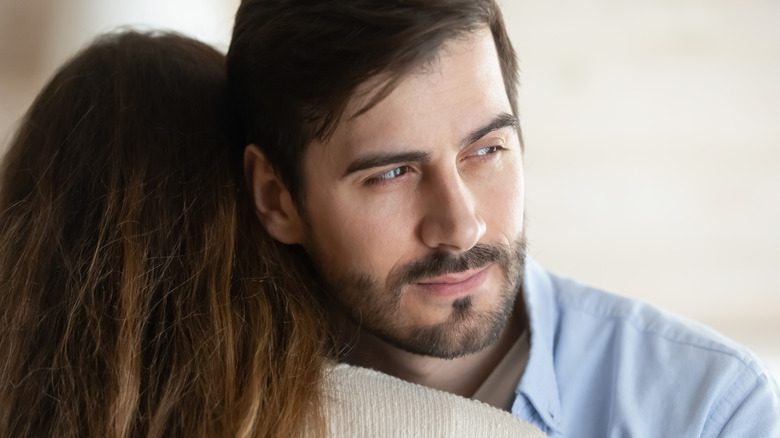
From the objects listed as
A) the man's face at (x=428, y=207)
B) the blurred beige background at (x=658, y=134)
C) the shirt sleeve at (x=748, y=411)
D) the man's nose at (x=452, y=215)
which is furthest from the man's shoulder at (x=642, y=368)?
the blurred beige background at (x=658, y=134)

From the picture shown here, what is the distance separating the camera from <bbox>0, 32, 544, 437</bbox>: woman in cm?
119

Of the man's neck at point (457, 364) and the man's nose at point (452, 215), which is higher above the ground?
the man's nose at point (452, 215)

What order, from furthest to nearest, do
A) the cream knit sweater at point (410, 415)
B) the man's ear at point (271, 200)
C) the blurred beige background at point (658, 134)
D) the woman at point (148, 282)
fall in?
the blurred beige background at point (658, 134) < the man's ear at point (271, 200) < the woman at point (148, 282) < the cream knit sweater at point (410, 415)

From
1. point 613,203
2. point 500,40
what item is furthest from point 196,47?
point 613,203

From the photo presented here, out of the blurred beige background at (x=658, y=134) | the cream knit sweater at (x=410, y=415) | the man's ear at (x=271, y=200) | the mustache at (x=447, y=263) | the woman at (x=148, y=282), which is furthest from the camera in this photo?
the blurred beige background at (x=658, y=134)

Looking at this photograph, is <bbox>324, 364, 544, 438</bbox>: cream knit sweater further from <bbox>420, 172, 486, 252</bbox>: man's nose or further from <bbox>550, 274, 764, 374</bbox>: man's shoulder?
<bbox>550, 274, 764, 374</bbox>: man's shoulder

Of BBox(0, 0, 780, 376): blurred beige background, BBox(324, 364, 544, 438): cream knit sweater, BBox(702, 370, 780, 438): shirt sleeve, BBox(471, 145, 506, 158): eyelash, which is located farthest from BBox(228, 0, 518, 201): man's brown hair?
BBox(0, 0, 780, 376): blurred beige background

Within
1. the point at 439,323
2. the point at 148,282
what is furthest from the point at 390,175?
the point at 148,282

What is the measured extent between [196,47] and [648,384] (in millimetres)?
783

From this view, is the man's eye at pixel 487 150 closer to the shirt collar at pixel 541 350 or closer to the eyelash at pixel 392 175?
the eyelash at pixel 392 175

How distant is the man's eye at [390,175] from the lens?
1281mm

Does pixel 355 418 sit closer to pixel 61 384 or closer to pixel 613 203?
pixel 61 384

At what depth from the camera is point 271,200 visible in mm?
1429

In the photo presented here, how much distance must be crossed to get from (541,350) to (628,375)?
0.12 m
